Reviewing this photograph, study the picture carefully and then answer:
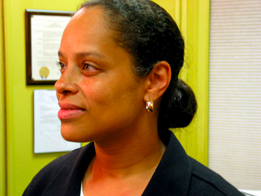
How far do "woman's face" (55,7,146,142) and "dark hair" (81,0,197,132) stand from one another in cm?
3

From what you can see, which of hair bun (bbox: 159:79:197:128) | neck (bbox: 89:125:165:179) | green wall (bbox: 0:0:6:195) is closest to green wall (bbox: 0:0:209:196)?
green wall (bbox: 0:0:6:195)

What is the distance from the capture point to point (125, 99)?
0.92 meters

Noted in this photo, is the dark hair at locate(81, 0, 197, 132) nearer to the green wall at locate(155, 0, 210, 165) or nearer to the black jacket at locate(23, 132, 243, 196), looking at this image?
the black jacket at locate(23, 132, 243, 196)

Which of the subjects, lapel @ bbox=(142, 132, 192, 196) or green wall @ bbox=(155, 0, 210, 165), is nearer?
lapel @ bbox=(142, 132, 192, 196)

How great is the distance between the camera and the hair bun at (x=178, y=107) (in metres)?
1.08

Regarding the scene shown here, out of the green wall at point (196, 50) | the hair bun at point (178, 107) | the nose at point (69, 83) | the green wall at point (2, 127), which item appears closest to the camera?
the nose at point (69, 83)

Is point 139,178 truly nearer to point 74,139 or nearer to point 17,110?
point 74,139

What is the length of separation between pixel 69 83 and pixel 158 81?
0.27m

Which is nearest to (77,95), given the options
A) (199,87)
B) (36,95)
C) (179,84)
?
(179,84)

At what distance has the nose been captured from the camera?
88 centimetres

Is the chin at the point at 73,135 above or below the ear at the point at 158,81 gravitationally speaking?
below

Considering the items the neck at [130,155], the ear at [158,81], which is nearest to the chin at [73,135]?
the neck at [130,155]

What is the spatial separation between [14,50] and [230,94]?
1.49 m

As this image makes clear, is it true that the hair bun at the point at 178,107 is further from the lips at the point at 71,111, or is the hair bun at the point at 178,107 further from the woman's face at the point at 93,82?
the lips at the point at 71,111
